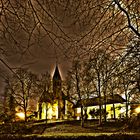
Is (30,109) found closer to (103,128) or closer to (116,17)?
(103,128)

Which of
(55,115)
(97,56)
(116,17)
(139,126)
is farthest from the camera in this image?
(55,115)

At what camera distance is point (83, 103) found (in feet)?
109

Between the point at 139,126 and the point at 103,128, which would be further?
the point at 103,128

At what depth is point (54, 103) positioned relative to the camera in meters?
42.6

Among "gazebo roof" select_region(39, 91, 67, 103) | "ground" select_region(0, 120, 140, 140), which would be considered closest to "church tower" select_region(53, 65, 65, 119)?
"gazebo roof" select_region(39, 91, 67, 103)

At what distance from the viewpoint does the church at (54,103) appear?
37938 mm

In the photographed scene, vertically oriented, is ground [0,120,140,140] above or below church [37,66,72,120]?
below

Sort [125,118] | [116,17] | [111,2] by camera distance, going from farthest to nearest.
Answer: [125,118]
[116,17]
[111,2]

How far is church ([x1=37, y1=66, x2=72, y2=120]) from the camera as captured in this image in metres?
37.9

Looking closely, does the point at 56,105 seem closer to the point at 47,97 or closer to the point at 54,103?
the point at 54,103

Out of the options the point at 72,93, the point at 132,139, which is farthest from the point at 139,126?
the point at 72,93

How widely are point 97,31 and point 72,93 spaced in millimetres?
29445

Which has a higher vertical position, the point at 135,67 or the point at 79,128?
the point at 135,67

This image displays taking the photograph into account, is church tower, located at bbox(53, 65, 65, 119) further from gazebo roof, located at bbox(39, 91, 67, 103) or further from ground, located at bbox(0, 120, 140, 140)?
ground, located at bbox(0, 120, 140, 140)
